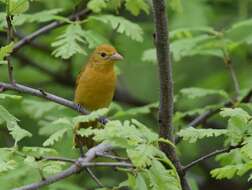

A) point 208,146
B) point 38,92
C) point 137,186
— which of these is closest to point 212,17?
point 208,146

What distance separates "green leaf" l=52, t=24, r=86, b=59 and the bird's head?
41.1 inches

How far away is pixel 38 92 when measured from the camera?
409 centimetres

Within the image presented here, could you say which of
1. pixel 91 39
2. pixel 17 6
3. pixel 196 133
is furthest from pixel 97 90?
pixel 196 133

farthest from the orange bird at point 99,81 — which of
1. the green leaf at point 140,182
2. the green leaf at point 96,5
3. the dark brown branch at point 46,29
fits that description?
the green leaf at point 140,182

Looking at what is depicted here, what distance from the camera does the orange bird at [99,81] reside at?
6262mm

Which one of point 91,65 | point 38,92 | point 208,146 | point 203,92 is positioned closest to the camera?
point 38,92

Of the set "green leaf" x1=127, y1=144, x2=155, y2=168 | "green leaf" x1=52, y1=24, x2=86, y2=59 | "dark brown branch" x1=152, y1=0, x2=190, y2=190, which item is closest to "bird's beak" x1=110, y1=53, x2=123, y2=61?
"green leaf" x1=52, y1=24, x2=86, y2=59

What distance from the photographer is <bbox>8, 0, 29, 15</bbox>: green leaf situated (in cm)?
389

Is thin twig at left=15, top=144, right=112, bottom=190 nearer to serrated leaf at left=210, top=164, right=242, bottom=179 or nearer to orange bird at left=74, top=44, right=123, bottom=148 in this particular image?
serrated leaf at left=210, top=164, right=242, bottom=179

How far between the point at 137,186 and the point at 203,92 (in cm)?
241

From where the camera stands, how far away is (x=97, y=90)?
626 cm

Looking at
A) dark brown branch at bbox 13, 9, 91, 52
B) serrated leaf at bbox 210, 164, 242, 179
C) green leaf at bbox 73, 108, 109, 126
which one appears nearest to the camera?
green leaf at bbox 73, 108, 109, 126

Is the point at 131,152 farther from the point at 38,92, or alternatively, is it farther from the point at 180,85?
the point at 180,85

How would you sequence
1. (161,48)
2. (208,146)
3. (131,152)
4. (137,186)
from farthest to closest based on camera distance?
(208,146)
(161,48)
(137,186)
(131,152)
